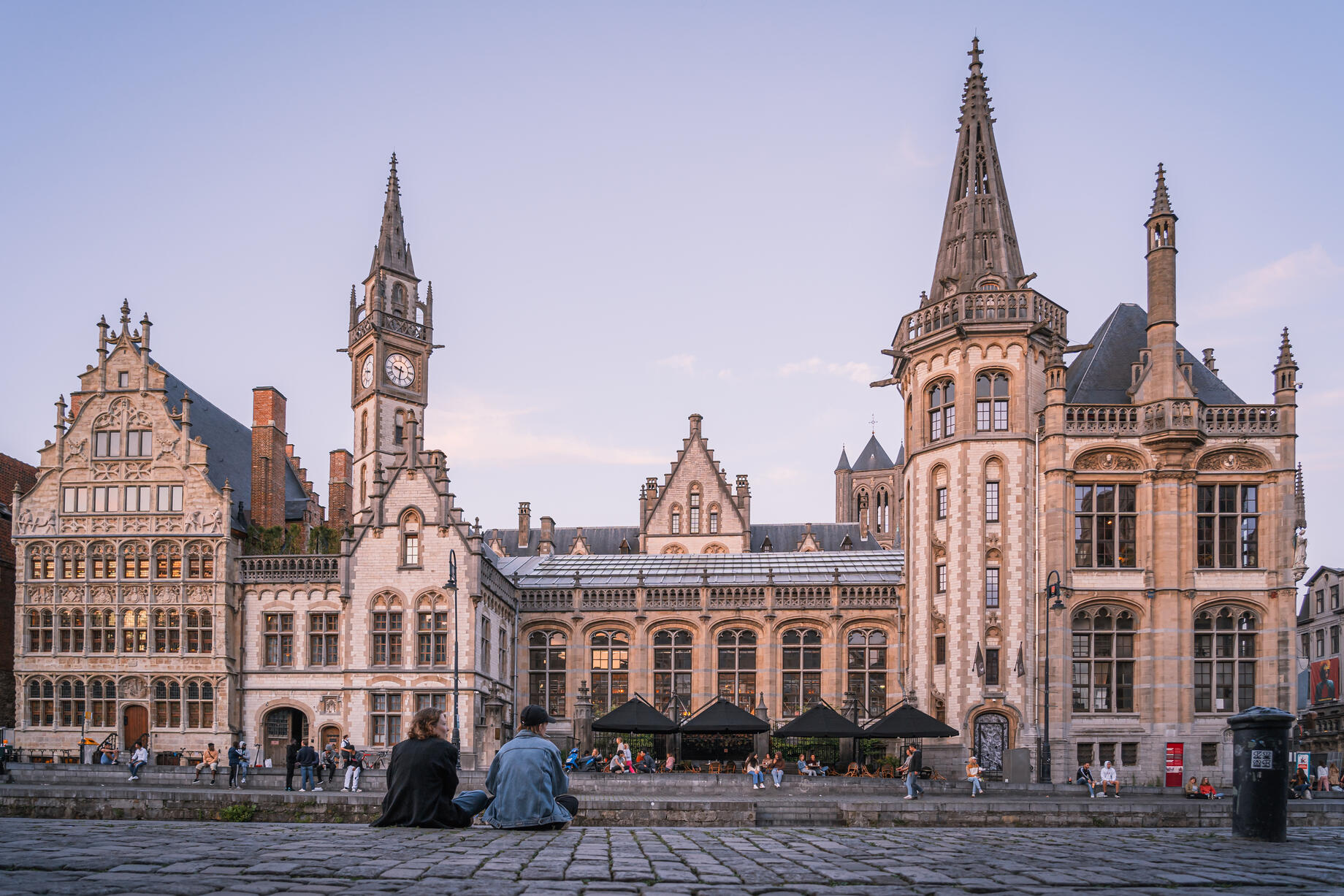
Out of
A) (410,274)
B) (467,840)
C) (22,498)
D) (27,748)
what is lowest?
(27,748)

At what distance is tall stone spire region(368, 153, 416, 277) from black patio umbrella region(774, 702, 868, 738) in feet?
103

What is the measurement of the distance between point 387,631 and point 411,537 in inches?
140

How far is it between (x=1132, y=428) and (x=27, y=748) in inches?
1626

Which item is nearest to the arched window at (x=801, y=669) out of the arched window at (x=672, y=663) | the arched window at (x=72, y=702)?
the arched window at (x=672, y=663)

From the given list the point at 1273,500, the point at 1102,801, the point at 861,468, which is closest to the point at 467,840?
the point at 1102,801

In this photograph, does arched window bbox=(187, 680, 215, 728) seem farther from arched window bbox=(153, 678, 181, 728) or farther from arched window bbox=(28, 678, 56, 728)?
arched window bbox=(28, 678, 56, 728)

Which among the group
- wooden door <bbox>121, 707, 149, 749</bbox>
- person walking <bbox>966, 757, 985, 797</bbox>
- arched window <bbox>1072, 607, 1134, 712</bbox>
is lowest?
wooden door <bbox>121, 707, 149, 749</bbox>

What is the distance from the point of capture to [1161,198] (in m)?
39.7

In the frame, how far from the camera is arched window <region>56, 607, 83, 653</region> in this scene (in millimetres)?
43594

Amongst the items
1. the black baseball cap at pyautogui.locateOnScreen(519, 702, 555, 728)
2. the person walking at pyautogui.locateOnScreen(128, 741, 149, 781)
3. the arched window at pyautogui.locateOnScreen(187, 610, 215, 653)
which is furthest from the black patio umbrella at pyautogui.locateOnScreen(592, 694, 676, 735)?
the black baseball cap at pyautogui.locateOnScreen(519, 702, 555, 728)

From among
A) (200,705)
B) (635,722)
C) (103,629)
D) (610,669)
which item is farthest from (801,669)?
(103,629)

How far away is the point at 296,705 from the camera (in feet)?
140

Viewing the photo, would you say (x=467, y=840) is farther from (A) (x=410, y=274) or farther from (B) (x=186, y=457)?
(A) (x=410, y=274)

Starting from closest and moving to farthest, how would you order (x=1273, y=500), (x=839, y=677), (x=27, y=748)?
(x=1273, y=500)
(x=27, y=748)
(x=839, y=677)
